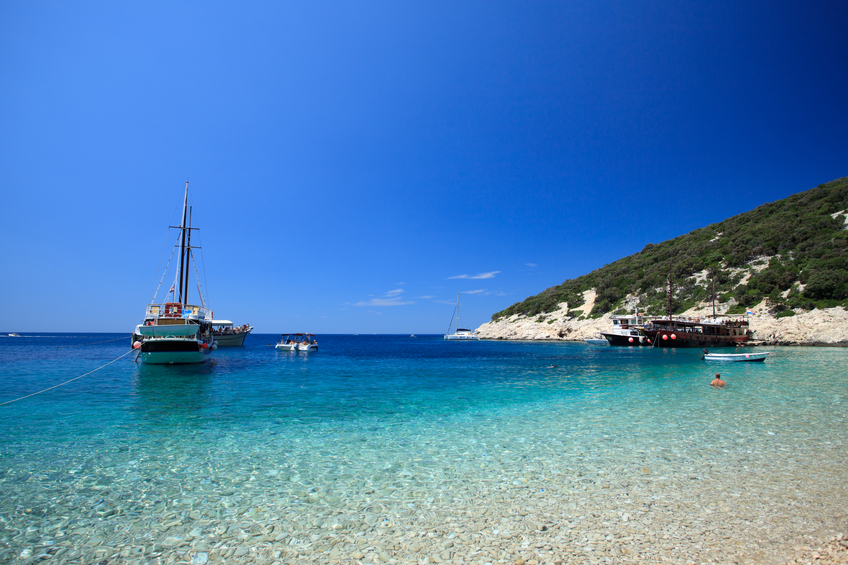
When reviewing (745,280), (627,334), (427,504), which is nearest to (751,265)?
(745,280)

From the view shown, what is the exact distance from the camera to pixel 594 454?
9117mm

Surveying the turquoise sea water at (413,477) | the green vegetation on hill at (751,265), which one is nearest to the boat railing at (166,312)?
the turquoise sea water at (413,477)

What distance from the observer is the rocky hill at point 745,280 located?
173 ft

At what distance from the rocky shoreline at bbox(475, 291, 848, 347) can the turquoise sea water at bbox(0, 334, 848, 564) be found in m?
44.6

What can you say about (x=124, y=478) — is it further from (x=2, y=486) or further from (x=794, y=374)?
(x=794, y=374)

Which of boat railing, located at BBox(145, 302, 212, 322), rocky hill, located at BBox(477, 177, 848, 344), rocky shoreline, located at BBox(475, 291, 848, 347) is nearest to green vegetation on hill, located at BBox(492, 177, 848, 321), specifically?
rocky hill, located at BBox(477, 177, 848, 344)

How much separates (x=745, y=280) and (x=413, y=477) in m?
78.1

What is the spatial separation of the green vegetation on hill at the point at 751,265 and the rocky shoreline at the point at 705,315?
2179 millimetres

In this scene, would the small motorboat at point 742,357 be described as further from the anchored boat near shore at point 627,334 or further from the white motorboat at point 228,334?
the white motorboat at point 228,334

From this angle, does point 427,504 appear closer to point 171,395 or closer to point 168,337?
point 171,395

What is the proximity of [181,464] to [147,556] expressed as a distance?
12.8 ft

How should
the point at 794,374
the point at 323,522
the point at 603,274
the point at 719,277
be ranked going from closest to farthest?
the point at 323,522
the point at 794,374
the point at 719,277
the point at 603,274

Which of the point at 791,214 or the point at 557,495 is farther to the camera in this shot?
the point at 791,214

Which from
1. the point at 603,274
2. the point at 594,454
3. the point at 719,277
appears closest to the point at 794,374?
the point at 594,454
